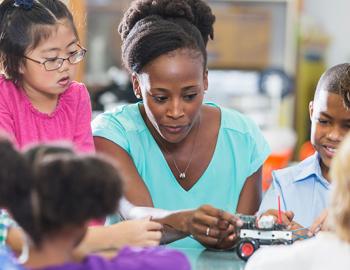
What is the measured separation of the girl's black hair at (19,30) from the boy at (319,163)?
0.62m

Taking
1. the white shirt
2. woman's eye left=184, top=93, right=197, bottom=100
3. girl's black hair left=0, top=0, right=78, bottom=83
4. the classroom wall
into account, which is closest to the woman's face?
woman's eye left=184, top=93, right=197, bottom=100

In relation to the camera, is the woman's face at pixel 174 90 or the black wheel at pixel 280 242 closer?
the black wheel at pixel 280 242

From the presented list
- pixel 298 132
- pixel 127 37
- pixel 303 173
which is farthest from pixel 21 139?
pixel 298 132

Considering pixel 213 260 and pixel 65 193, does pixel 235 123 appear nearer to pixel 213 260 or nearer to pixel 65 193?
pixel 213 260

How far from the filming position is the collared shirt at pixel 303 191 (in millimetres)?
1995

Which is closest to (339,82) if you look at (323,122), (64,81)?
(323,122)

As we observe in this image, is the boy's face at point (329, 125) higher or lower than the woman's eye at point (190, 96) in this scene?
lower

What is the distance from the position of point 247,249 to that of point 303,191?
40 cm

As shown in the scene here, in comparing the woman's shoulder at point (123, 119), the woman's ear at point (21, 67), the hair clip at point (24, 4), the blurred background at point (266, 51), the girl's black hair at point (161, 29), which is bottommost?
the blurred background at point (266, 51)

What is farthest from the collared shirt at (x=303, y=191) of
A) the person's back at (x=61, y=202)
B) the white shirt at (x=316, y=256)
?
the person's back at (x=61, y=202)

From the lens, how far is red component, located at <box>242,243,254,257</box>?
1664 mm

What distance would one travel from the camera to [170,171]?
2061mm

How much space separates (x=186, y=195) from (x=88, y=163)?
3.04 ft

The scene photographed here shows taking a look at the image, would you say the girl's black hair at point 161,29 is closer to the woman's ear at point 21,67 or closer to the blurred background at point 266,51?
the woman's ear at point 21,67
